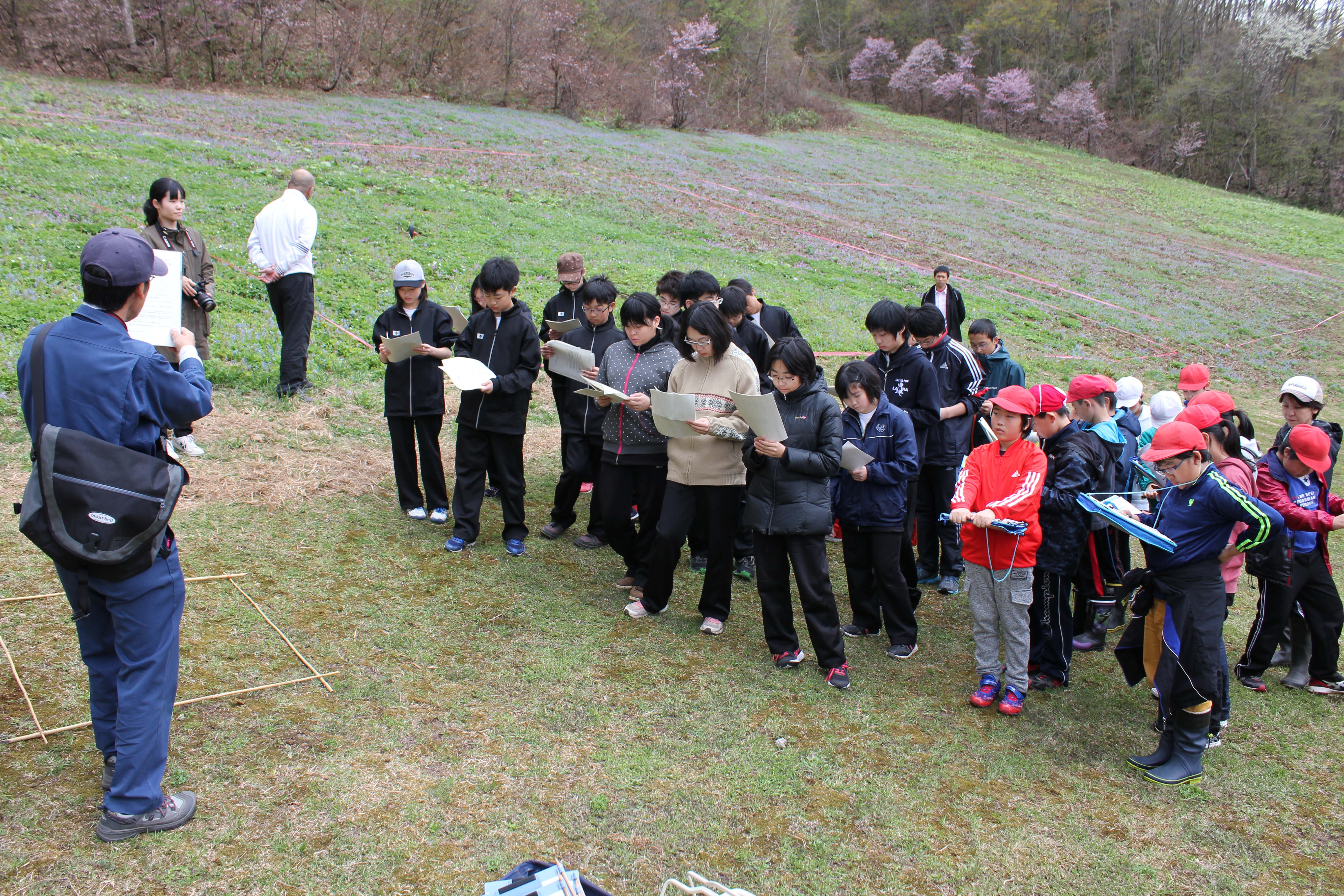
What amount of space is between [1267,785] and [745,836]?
7.92 ft

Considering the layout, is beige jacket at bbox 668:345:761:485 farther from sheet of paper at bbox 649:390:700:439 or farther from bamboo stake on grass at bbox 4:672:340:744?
bamboo stake on grass at bbox 4:672:340:744

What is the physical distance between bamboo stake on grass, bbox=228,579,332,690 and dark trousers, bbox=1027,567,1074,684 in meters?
3.49

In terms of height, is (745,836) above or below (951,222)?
below

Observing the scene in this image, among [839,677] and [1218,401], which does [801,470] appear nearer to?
[839,677]

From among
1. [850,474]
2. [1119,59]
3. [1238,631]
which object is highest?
[1119,59]

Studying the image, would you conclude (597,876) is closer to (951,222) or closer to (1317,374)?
(1317,374)

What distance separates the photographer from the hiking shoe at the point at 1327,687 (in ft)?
16.0

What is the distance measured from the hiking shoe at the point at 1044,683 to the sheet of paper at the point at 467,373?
349cm

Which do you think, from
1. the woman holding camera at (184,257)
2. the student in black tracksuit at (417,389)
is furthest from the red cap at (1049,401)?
the woman holding camera at (184,257)

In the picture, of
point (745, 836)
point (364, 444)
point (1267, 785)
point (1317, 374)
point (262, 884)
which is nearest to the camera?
point (262, 884)

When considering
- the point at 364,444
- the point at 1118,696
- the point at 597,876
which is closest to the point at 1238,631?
the point at 1118,696

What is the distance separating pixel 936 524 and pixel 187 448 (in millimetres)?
5202

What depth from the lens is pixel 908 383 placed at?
5492 mm

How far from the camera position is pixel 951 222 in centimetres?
2256
